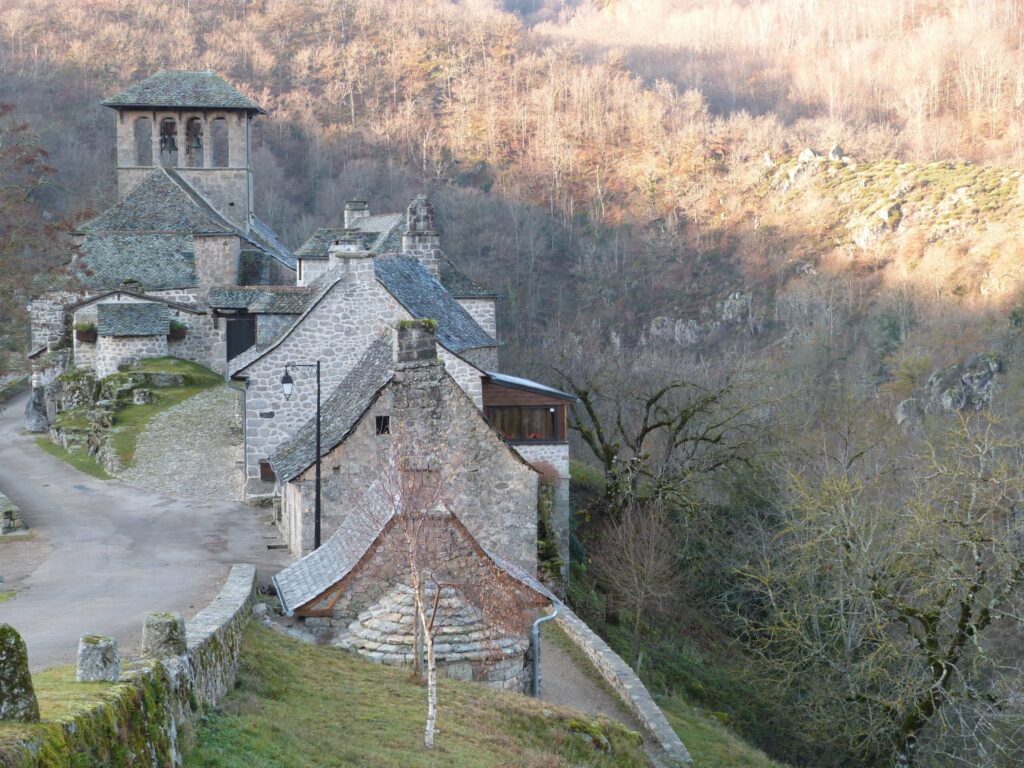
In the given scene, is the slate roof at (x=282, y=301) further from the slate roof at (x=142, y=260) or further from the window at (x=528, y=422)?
the slate roof at (x=142, y=260)

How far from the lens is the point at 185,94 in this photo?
47.0 meters

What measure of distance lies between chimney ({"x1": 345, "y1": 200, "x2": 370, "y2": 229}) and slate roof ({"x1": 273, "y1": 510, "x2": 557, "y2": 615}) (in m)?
30.7

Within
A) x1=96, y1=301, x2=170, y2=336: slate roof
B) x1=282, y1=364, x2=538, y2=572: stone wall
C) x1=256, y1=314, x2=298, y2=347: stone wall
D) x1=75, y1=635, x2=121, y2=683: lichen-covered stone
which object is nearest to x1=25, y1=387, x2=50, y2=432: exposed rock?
x1=96, y1=301, x2=170, y2=336: slate roof

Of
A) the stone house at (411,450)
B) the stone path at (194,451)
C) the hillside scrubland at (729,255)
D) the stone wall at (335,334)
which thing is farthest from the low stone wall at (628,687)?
the stone path at (194,451)

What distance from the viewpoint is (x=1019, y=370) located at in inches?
1866

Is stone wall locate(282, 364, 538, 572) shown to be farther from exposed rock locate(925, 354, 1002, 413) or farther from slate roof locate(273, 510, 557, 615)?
exposed rock locate(925, 354, 1002, 413)

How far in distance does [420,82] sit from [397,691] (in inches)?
4298

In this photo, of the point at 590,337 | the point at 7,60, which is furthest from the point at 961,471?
the point at 7,60

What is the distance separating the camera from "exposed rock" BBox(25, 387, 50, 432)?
40688 mm

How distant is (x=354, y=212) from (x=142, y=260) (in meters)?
8.43

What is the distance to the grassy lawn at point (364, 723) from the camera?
401 inches

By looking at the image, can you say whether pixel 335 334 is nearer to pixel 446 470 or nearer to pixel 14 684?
pixel 446 470

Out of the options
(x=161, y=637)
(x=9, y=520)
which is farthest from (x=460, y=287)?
(x=161, y=637)

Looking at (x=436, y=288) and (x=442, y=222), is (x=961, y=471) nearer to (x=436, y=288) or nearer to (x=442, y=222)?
(x=436, y=288)
